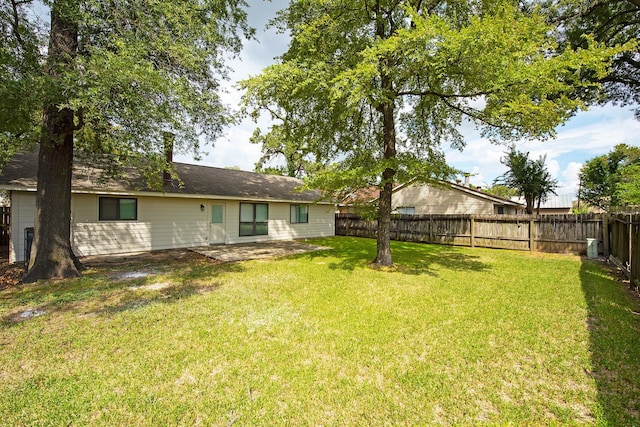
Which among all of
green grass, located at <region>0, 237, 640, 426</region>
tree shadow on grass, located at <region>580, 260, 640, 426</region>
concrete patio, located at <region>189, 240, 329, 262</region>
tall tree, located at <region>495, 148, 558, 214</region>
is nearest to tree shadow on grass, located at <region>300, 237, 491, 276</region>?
concrete patio, located at <region>189, 240, 329, 262</region>

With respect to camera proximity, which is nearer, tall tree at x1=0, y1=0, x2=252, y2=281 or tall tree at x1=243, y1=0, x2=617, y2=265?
tall tree at x1=0, y1=0, x2=252, y2=281

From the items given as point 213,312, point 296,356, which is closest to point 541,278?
point 296,356

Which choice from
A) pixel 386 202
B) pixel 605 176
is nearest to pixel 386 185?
pixel 386 202

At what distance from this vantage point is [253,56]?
10531mm

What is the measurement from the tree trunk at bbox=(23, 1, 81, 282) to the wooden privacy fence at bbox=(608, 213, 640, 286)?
1282cm

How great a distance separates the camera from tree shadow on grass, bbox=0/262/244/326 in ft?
16.6

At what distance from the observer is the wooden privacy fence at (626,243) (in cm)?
582

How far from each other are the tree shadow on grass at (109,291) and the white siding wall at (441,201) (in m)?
15.0

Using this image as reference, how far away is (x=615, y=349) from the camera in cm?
356

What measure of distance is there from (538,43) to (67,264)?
1221cm

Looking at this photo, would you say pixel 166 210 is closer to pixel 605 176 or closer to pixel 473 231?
pixel 473 231

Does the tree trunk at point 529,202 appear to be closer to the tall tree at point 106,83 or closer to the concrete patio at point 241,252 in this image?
the concrete patio at point 241,252

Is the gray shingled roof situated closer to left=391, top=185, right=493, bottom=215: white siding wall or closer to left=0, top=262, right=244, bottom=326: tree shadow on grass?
left=0, top=262, right=244, bottom=326: tree shadow on grass

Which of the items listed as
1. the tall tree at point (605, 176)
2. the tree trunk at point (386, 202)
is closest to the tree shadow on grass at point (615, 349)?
the tree trunk at point (386, 202)
